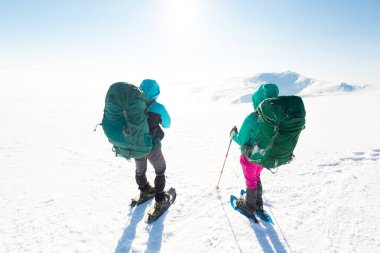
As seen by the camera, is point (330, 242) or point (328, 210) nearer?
point (330, 242)

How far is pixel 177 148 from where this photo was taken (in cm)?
992

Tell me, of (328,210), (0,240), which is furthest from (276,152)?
(0,240)

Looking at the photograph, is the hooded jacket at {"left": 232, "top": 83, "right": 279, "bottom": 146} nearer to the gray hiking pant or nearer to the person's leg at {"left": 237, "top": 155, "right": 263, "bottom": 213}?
the person's leg at {"left": 237, "top": 155, "right": 263, "bottom": 213}

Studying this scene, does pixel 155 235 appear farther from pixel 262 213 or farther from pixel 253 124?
pixel 253 124

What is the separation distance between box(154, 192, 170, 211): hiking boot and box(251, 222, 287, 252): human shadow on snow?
194cm

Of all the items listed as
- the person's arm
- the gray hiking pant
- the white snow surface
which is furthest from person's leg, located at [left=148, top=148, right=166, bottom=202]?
the person's arm

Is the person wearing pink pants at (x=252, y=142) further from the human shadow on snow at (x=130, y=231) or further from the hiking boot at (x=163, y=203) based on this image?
the human shadow on snow at (x=130, y=231)

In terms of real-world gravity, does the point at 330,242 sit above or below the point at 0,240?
below

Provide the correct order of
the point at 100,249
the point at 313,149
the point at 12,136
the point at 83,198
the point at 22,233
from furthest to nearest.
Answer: the point at 12,136 → the point at 313,149 → the point at 83,198 → the point at 22,233 → the point at 100,249

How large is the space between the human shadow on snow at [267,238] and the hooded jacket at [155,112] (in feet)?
8.61

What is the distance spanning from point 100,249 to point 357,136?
10911mm

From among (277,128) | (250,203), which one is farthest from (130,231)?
(277,128)

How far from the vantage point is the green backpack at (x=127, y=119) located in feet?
13.8

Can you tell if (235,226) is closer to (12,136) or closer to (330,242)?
(330,242)
